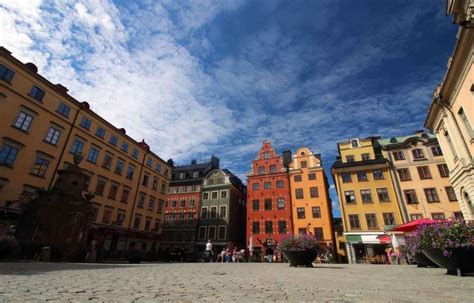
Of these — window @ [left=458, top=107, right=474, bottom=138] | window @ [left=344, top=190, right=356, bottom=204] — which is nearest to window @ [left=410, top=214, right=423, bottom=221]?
window @ [left=344, top=190, right=356, bottom=204]

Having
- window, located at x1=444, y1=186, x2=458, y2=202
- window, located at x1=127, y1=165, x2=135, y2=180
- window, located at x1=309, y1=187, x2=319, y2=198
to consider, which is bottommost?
window, located at x1=444, y1=186, x2=458, y2=202

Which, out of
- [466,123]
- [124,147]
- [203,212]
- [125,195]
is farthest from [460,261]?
[203,212]

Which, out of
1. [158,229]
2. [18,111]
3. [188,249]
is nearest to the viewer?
[18,111]

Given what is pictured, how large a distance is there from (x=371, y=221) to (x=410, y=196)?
19.9ft

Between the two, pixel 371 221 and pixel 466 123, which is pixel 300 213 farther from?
pixel 466 123

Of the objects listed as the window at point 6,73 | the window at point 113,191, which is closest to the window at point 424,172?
the window at point 113,191

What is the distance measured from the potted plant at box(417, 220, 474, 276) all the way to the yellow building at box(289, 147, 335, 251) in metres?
27.7

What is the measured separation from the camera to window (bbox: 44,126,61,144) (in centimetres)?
2447

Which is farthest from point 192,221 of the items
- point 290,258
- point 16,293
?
point 16,293

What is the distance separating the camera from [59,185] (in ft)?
50.2

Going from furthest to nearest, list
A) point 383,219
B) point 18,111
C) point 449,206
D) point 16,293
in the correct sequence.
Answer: point 383,219 < point 449,206 < point 18,111 < point 16,293

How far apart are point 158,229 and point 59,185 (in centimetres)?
2525

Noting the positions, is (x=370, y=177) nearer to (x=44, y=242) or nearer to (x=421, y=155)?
(x=421, y=155)

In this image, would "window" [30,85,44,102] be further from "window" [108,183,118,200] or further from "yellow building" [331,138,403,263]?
"yellow building" [331,138,403,263]
